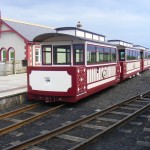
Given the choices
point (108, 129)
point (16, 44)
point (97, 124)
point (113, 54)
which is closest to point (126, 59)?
point (113, 54)

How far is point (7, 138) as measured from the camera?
7383 millimetres

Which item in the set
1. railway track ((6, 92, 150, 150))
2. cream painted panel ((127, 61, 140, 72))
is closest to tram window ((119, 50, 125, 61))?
cream painted panel ((127, 61, 140, 72))

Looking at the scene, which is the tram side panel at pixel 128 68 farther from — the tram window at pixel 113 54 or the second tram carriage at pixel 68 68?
the second tram carriage at pixel 68 68

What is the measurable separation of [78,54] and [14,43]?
18.3 metres

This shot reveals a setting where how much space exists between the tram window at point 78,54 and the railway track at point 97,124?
2438 mm

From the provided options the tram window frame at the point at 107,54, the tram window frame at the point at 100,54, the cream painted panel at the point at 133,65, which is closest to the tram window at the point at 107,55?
the tram window frame at the point at 107,54

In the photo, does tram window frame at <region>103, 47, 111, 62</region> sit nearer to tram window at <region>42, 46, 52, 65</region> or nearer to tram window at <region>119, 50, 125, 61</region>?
tram window at <region>42, 46, 52, 65</region>

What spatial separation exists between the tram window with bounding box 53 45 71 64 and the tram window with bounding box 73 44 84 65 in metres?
0.28

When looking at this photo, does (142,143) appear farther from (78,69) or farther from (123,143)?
(78,69)

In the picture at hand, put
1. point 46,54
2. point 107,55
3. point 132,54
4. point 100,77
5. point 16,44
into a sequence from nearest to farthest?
1. point 46,54
2. point 100,77
3. point 107,55
4. point 132,54
5. point 16,44

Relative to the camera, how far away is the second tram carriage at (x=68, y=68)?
10891mm

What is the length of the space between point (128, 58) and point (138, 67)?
5255 millimetres

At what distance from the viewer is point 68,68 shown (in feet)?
35.2

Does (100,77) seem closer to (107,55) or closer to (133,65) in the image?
(107,55)
